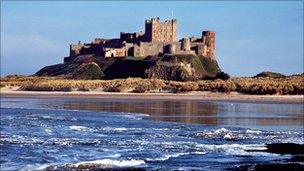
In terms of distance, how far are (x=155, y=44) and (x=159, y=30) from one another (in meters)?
2.81

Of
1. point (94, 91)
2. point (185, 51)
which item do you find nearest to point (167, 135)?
point (94, 91)

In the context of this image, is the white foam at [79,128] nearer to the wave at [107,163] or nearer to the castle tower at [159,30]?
the wave at [107,163]

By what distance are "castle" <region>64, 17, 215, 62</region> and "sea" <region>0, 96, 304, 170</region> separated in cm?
4944

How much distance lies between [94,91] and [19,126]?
28717mm

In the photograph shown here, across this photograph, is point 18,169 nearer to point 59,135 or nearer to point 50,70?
point 59,135

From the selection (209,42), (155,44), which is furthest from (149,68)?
(209,42)

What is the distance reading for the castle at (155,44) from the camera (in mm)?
74625

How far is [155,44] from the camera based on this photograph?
7531 centimetres

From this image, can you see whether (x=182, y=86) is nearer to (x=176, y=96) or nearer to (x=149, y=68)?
(x=176, y=96)

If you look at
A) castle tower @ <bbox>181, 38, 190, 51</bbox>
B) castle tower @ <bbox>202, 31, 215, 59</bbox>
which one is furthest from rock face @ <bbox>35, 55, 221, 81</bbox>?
castle tower @ <bbox>202, 31, 215, 59</bbox>

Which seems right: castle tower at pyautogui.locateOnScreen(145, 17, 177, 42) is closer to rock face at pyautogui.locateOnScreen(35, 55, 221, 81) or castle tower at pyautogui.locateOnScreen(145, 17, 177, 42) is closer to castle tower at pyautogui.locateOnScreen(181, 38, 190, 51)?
castle tower at pyautogui.locateOnScreen(181, 38, 190, 51)

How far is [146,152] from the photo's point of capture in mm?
13195

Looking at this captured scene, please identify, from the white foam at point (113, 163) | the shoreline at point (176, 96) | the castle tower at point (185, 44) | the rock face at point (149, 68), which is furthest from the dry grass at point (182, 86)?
the white foam at point (113, 163)

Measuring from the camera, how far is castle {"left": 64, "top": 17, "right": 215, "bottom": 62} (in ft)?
245
